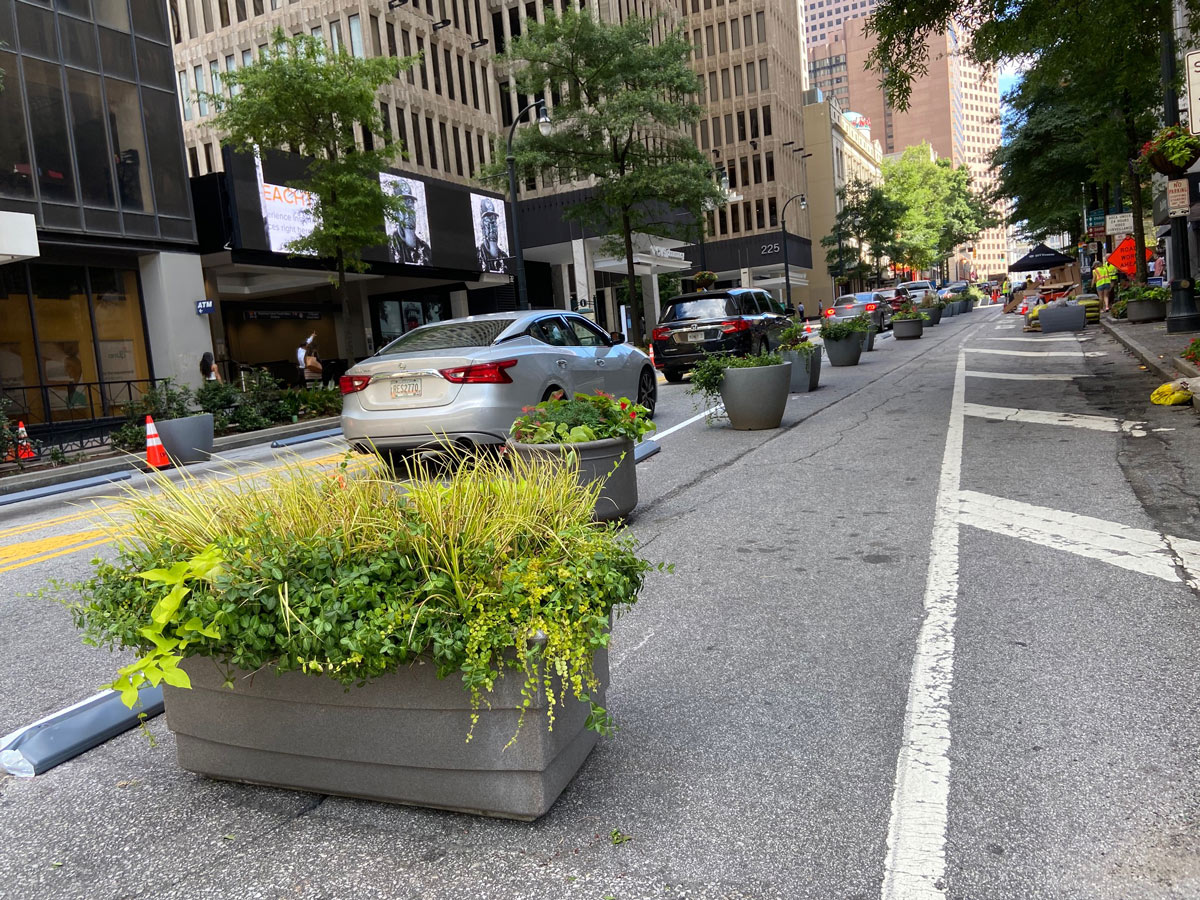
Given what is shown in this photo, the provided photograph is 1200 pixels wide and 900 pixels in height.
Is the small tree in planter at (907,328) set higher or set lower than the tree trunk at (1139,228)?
lower

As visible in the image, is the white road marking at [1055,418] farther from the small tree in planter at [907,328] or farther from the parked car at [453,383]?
the small tree in planter at [907,328]

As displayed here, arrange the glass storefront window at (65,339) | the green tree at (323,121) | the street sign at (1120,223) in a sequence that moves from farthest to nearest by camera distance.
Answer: the street sign at (1120,223) → the glass storefront window at (65,339) → the green tree at (323,121)

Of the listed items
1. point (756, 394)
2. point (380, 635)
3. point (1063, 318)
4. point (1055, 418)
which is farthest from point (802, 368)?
point (1063, 318)

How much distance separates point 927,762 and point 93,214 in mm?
24377

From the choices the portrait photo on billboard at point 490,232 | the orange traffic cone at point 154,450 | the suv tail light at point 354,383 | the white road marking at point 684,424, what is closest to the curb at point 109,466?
the orange traffic cone at point 154,450

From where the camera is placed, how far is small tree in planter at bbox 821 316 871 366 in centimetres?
1998

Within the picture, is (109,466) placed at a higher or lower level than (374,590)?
lower

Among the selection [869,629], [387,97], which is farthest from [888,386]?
[387,97]

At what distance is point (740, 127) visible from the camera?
79.6 m

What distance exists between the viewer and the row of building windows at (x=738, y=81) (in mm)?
78062

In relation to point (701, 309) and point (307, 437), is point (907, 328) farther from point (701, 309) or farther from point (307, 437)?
point (307, 437)

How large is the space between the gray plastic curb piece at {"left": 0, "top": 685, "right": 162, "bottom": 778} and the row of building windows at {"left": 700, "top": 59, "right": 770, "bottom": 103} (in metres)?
82.1

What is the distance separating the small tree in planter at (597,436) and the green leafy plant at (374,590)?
10.4 feet

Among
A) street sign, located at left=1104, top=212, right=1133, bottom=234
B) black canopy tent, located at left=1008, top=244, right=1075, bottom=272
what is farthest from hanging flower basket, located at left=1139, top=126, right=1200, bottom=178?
black canopy tent, located at left=1008, top=244, right=1075, bottom=272
